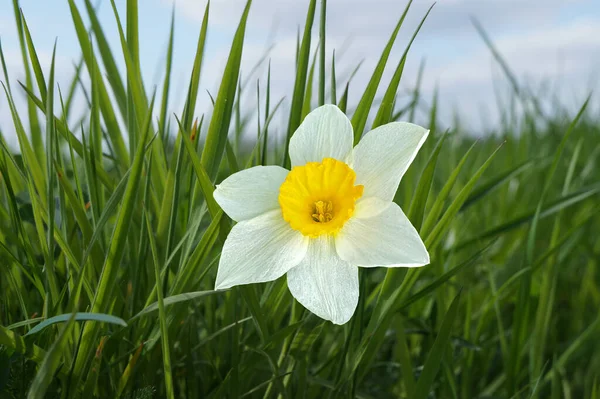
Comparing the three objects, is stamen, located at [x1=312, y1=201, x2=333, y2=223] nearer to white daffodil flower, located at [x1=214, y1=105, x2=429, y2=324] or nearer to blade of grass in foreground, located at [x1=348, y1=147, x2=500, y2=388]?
white daffodil flower, located at [x1=214, y1=105, x2=429, y2=324]

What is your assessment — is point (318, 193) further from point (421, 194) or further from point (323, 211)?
point (421, 194)

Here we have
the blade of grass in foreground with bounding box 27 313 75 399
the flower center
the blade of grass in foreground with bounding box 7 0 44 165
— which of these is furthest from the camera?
the blade of grass in foreground with bounding box 7 0 44 165

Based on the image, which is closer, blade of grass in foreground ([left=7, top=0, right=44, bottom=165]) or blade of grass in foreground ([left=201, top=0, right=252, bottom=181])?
blade of grass in foreground ([left=201, top=0, right=252, bottom=181])

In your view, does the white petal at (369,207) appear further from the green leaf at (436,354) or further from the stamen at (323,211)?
the green leaf at (436,354)

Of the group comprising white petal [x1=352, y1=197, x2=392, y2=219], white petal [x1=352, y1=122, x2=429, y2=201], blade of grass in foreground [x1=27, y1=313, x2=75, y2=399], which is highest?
white petal [x1=352, y1=122, x2=429, y2=201]

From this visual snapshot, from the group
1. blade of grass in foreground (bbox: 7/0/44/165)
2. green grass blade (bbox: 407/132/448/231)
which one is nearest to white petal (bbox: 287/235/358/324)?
green grass blade (bbox: 407/132/448/231)

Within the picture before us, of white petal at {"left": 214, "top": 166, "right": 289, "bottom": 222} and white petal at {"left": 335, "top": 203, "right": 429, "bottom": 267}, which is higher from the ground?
white petal at {"left": 214, "top": 166, "right": 289, "bottom": 222}

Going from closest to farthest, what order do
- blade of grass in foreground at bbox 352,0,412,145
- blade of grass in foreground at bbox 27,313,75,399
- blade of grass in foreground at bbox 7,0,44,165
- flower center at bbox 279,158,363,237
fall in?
blade of grass in foreground at bbox 27,313,75,399, flower center at bbox 279,158,363,237, blade of grass in foreground at bbox 352,0,412,145, blade of grass in foreground at bbox 7,0,44,165

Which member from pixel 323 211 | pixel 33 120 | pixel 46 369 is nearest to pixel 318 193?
pixel 323 211
